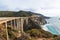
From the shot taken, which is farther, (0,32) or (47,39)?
(47,39)

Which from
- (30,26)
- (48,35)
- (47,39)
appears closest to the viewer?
(47,39)

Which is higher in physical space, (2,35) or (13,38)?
(2,35)

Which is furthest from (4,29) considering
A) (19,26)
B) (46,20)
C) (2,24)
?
(46,20)

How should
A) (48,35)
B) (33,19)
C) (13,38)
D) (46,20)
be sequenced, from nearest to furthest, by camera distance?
(13,38) → (48,35) → (33,19) → (46,20)

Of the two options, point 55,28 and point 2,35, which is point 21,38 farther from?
point 55,28

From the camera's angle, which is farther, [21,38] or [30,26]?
[30,26]

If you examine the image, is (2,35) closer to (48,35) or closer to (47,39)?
(47,39)

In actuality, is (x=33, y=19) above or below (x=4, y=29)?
below

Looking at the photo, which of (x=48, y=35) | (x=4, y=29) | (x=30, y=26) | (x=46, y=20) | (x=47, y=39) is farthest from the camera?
(x=46, y=20)

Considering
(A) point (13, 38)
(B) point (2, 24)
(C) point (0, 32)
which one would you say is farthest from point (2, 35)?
(A) point (13, 38)
